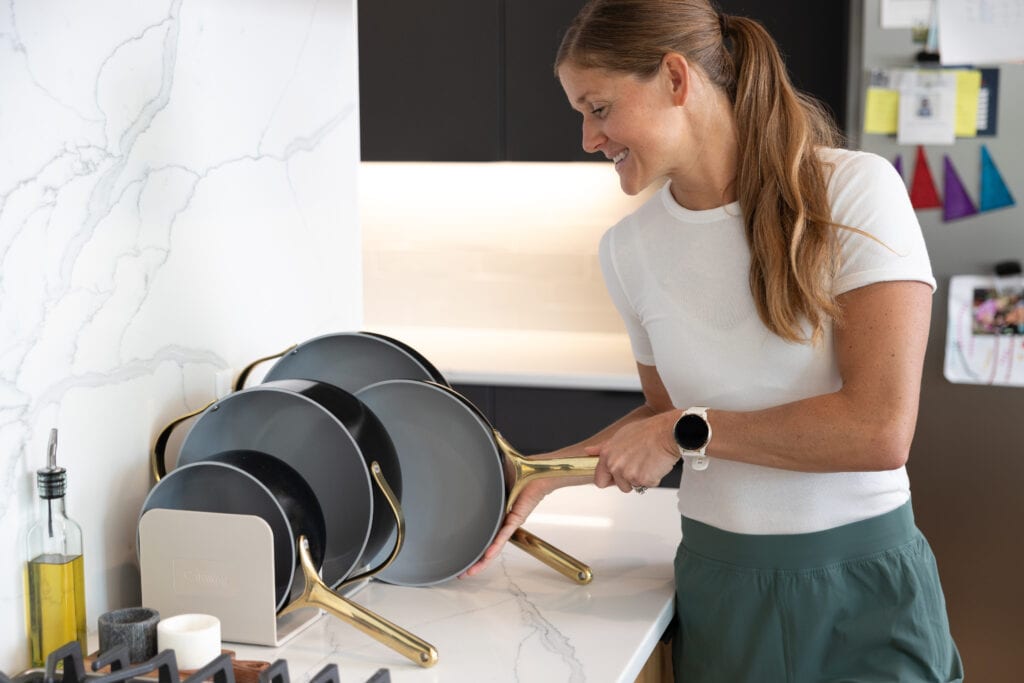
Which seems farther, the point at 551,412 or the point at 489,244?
the point at 489,244

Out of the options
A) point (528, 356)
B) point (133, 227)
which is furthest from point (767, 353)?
point (528, 356)

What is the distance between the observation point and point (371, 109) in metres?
3.50

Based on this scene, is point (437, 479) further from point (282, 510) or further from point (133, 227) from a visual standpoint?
point (133, 227)

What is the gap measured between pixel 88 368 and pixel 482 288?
274 cm

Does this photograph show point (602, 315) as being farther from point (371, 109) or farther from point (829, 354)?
point (829, 354)

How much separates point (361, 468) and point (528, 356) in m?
2.27

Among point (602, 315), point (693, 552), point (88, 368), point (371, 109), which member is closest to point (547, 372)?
point (602, 315)

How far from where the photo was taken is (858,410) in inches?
48.7

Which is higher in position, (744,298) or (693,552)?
(744,298)

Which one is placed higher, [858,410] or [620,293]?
[620,293]

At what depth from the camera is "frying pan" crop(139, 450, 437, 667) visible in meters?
1.20

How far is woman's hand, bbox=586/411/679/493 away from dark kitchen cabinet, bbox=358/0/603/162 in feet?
6.83

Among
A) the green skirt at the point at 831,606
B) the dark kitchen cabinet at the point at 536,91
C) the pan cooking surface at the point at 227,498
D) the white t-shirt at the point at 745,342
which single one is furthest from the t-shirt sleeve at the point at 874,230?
the dark kitchen cabinet at the point at 536,91

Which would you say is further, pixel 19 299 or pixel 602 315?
pixel 602 315
